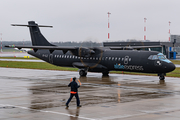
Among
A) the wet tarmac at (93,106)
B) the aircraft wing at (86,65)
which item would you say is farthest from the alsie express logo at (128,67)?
the wet tarmac at (93,106)

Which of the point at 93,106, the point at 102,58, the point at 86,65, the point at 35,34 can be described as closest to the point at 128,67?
the point at 102,58

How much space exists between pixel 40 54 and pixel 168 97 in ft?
74.1

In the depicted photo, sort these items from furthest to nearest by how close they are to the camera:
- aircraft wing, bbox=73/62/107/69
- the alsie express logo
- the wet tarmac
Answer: aircraft wing, bbox=73/62/107/69 → the alsie express logo → the wet tarmac

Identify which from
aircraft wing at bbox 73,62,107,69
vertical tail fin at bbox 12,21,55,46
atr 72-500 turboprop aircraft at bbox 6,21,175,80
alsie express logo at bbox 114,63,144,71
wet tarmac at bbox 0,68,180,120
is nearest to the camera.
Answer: wet tarmac at bbox 0,68,180,120

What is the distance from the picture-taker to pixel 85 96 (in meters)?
18.8

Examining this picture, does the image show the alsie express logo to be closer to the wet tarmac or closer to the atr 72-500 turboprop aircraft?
the atr 72-500 turboprop aircraft

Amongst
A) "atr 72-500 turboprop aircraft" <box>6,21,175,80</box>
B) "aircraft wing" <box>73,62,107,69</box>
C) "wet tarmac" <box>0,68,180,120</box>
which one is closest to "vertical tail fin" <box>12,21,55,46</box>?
"atr 72-500 turboprop aircraft" <box>6,21,175,80</box>

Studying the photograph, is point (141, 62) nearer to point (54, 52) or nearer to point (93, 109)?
point (54, 52)

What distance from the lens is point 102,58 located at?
3284cm

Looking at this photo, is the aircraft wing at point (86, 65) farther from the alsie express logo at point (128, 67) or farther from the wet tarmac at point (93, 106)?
the wet tarmac at point (93, 106)

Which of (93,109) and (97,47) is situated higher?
(97,47)

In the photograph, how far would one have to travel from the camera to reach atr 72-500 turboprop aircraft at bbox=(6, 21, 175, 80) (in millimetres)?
28837

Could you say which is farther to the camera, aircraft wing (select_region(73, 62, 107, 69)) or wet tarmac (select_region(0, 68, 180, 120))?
aircraft wing (select_region(73, 62, 107, 69))

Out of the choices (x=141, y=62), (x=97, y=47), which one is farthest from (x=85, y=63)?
(x=141, y=62)
